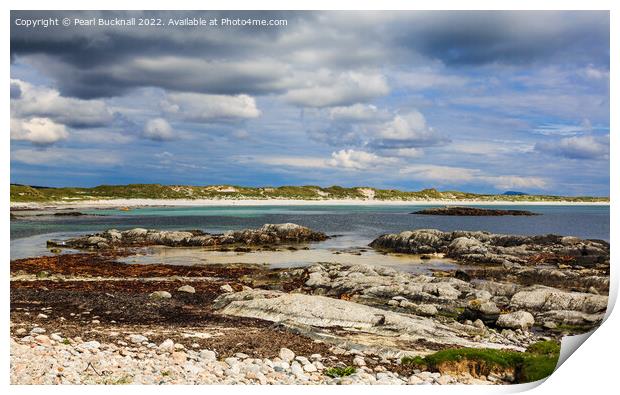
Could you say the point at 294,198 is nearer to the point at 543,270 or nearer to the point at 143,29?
the point at 543,270

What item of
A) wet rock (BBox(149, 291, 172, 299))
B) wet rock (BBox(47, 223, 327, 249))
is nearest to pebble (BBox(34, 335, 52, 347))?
wet rock (BBox(149, 291, 172, 299))

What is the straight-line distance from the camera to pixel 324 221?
1089 inches

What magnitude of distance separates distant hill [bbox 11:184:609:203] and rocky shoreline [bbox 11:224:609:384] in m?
2.47

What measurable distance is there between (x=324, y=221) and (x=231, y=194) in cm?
729

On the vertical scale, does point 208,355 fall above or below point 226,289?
below

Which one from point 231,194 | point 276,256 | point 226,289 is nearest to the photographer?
point 226,289

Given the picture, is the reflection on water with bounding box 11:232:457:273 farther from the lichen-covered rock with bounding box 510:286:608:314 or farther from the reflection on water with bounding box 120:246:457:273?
the lichen-covered rock with bounding box 510:286:608:314

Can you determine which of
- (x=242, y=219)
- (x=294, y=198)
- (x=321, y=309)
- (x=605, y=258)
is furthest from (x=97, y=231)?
(x=605, y=258)

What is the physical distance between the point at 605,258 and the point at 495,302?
338 inches

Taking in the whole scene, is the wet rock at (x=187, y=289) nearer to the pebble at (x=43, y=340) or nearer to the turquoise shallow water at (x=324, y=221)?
the pebble at (x=43, y=340)

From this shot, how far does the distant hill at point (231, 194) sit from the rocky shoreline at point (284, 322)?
8.11 ft

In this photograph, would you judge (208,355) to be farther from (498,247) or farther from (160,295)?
(498,247)

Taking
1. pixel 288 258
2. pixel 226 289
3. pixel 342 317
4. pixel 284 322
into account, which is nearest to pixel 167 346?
pixel 284 322

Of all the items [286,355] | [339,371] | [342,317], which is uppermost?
[342,317]
